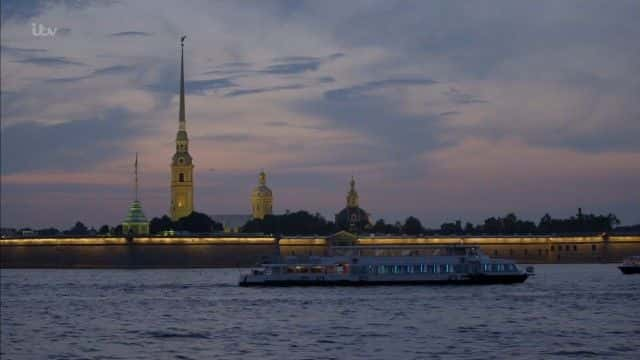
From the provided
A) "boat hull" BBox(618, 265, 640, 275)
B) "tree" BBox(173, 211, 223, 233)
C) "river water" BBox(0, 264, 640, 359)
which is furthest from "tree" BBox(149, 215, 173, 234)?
"river water" BBox(0, 264, 640, 359)

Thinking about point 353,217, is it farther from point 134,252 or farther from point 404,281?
point 404,281

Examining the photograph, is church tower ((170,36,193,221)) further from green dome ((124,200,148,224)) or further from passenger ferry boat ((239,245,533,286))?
passenger ferry boat ((239,245,533,286))

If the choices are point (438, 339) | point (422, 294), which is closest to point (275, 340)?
point (438, 339)

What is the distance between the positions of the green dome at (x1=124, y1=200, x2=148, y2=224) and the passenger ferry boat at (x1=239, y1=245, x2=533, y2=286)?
245ft

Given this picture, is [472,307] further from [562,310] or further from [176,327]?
[176,327]

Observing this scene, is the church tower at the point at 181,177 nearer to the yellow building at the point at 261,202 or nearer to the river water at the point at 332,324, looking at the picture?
the yellow building at the point at 261,202

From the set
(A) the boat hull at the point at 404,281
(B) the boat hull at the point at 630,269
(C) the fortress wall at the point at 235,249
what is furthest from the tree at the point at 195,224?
(A) the boat hull at the point at 404,281

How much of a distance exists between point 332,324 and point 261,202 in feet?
426

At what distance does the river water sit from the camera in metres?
35.3

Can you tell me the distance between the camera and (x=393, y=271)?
73312 millimetres

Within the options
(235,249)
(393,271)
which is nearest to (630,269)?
(393,271)

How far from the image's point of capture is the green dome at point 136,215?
488 ft

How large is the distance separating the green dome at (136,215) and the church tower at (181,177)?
12.4 metres

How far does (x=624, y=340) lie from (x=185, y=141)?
129m
